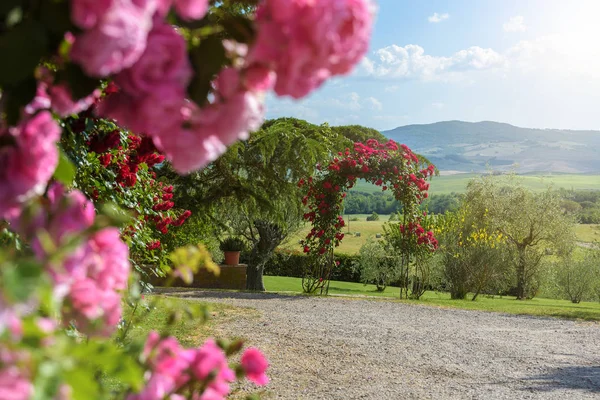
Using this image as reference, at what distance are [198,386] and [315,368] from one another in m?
4.73

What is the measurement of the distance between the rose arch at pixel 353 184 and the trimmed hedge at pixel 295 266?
10.1 meters

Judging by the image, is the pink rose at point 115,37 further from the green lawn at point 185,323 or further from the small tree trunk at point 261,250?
the small tree trunk at point 261,250

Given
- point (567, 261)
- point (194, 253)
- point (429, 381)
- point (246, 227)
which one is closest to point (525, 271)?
point (567, 261)

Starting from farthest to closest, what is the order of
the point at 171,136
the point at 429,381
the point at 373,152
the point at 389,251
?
the point at 389,251 < the point at 373,152 < the point at 429,381 < the point at 171,136

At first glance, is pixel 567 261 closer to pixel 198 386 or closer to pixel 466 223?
pixel 466 223

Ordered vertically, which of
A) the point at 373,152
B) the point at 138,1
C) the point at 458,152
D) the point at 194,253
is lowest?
the point at 194,253

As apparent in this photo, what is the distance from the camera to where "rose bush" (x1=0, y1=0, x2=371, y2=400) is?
2.02 ft

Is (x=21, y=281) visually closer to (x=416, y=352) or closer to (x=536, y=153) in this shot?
(x=416, y=352)

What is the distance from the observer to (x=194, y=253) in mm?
1286

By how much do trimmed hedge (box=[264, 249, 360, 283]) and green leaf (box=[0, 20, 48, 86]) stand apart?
21412 mm

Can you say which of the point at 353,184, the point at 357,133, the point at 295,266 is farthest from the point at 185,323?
the point at 295,266

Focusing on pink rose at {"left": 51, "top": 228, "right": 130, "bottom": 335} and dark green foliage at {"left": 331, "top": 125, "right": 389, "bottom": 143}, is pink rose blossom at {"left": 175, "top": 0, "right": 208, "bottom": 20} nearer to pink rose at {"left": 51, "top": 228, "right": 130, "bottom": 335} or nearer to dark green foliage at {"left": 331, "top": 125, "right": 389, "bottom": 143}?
pink rose at {"left": 51, "top": 228, "right": 130, "bottom": 335}

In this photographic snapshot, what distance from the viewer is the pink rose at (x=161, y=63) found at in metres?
0.73

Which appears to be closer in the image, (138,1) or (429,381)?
(138,1)
